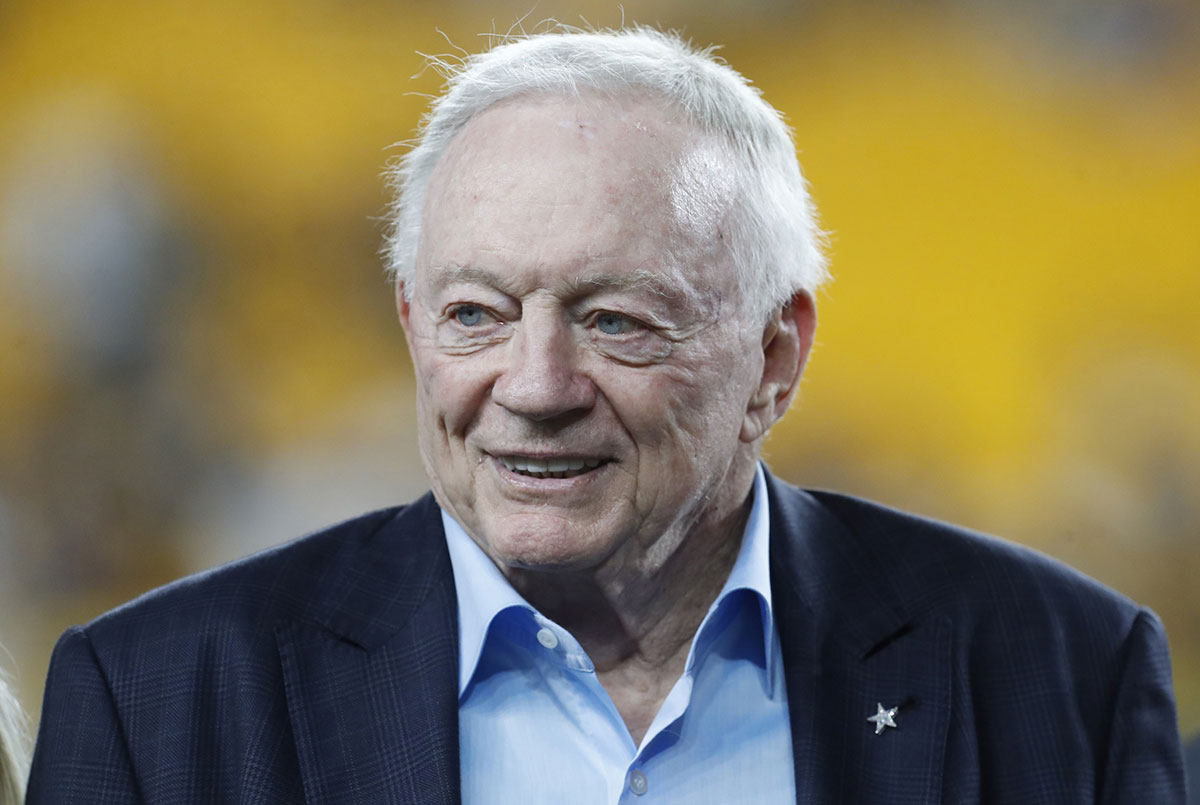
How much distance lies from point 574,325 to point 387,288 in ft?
5.04

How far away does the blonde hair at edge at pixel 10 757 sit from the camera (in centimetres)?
181

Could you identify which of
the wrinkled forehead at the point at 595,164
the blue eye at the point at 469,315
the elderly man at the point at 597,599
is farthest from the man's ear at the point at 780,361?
the blue eye at the point at 469,315

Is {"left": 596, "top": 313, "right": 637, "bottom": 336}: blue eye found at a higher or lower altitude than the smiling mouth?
higher

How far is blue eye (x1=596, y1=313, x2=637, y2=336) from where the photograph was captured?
167 cm

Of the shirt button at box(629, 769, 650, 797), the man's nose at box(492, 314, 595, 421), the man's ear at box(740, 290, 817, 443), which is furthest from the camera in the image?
the man's ear at box(740, 290, 817, 443)

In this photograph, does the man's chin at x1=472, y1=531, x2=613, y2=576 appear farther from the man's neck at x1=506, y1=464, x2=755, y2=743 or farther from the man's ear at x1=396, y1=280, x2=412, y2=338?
the man's ear at x1=396, y1=280, x2=412, y2=338

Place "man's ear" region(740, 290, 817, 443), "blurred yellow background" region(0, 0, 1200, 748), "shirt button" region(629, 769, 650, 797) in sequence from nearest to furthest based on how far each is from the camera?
"shirt button" region(629, 769, 650, 797), "man's ear" region(740, 290, 817, 443), "blurred yellow background" region(0, 0, 1200, 748)

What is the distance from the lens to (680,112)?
5.80ft

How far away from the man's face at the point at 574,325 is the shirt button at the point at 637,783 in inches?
10.5

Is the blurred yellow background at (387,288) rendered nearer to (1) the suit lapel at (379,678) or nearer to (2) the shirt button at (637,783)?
(1) the suit lapel at (379,678)

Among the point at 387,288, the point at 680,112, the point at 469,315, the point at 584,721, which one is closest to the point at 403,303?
the point at 469,315

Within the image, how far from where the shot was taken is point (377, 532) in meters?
1.96

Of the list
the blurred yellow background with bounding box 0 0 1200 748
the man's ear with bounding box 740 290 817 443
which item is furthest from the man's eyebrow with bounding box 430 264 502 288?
the blurred yellow background with bounding box 0 0 1200 748

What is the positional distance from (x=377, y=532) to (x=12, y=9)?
1672mm
